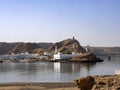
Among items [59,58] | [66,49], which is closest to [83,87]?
[59,58]

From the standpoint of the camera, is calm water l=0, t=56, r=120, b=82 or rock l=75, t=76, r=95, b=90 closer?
rock l=75, t=76, r=95, b=90

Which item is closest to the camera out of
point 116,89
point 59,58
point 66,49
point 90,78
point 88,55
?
point 116,89

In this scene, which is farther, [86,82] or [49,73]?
[49,73]

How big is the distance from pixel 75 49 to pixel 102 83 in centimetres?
18354

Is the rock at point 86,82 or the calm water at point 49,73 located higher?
the rock at point 86,82

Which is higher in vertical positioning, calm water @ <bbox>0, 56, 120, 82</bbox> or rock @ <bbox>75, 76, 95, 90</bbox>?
rock @ <bbox>75, 76, 95, 90</bbox>

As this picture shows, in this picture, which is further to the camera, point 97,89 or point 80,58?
point 80,58

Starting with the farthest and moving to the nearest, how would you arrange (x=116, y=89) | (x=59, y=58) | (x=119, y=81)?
(x=59, y=58) → (x=119, y=81) → (x=116, y=89)

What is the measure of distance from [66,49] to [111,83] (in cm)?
18155

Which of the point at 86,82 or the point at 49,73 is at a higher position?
the point at 86,82

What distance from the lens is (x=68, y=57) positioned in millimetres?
140375

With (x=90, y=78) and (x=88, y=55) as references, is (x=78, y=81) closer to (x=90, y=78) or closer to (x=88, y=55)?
(x=90, y=78)

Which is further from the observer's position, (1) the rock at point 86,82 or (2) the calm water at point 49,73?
(2) the calm water at point 49,73

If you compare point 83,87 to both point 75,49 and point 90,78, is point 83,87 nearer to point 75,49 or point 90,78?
point 90,78
